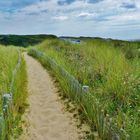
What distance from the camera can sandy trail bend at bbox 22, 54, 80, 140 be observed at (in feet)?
26.2

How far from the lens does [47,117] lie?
30.7ft

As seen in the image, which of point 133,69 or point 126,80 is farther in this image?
point 133,69

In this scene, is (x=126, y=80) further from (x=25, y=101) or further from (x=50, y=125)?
(x=25, y=101)

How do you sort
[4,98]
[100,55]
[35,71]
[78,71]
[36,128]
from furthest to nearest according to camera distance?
[35,71], [100,55], [78,71], [36,128], [4,98]

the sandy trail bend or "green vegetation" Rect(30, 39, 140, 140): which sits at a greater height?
"green vegetation" Rect(30, 39, 140, 140)

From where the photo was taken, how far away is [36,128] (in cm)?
845

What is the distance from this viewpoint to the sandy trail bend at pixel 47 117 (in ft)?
26.2

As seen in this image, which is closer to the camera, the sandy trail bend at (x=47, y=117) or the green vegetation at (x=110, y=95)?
the green vegetation at (x=110, y=95)

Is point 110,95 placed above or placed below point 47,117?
above

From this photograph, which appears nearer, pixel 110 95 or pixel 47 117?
pixel 110 95

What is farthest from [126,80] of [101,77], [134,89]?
[101,77]

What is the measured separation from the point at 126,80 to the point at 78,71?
3147 millimetres

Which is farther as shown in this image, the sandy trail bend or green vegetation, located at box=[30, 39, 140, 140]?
the sandy trail bend

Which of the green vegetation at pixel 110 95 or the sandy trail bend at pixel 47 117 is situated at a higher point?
the green vegetation at pixel 110 95
